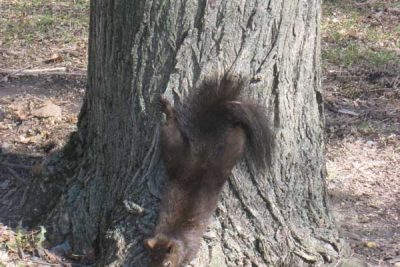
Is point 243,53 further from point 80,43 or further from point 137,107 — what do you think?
point 80,43

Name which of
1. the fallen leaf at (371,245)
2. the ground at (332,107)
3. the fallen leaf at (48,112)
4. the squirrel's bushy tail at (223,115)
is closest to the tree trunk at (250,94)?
the squirrel's bushy tail at (223,115)

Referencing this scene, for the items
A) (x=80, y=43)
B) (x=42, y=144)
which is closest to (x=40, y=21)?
(x=80, y=43)

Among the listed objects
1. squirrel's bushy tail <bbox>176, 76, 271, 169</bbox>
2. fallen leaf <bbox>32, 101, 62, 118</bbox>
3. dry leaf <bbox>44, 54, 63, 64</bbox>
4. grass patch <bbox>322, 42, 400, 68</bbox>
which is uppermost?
squirrel's bushy tail <bbox>176, 76, 271, 169</bbox>

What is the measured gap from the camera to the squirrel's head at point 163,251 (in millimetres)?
3092

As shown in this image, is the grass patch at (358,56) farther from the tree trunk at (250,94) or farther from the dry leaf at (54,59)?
the tree trunk at (250,94)

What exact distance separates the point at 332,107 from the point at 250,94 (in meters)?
2.24

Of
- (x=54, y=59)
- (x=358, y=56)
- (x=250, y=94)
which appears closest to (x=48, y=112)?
(x=54, y=59)

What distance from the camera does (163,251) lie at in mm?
3100

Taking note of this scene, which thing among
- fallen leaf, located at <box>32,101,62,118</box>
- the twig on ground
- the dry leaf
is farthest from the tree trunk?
the dry leaf

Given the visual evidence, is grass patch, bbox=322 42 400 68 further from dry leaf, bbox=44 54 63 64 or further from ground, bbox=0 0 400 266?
dry leaf, bbox=44 54 63 64

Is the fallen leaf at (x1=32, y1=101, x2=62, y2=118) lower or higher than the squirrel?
lower

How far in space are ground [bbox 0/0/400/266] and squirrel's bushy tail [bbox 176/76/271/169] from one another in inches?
36.8

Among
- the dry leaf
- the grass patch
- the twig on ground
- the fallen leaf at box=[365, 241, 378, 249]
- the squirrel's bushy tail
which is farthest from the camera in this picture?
the dry leaf

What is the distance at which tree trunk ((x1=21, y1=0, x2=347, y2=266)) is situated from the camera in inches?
119
